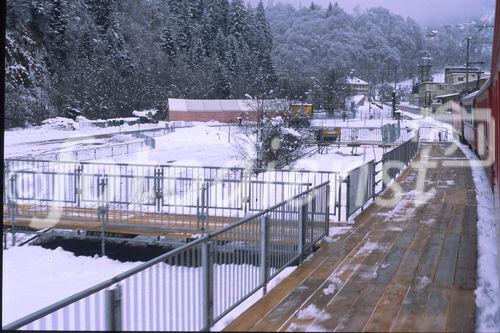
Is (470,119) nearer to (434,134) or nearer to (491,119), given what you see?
(491,119)

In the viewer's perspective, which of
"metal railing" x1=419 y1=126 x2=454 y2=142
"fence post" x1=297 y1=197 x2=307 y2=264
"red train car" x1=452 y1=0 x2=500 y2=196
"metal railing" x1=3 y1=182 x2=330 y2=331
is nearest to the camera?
"metal railing" x1=3 y1=182 x2=330 y2=331

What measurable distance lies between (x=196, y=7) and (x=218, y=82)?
3705 cm

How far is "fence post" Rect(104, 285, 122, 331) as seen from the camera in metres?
4.06

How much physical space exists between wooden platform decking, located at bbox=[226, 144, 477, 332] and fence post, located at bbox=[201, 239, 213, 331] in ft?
1.00

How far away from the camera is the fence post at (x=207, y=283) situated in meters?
5.61

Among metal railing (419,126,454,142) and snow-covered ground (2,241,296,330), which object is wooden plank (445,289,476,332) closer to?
snow-covered ground (2,241,296,330)

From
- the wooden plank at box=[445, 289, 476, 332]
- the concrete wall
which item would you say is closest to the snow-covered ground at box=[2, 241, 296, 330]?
the wooden plank at box=[445, 289, 476, 332]

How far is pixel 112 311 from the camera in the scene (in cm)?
407

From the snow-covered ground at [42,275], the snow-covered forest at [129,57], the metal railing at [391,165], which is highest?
the snow-covered forest at [129,57]

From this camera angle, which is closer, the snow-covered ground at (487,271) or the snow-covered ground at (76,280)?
the snow-covered ground at (76,280)

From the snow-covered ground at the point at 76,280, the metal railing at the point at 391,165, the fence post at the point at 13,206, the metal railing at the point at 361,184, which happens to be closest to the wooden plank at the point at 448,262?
the snow-covered ground at the point at 76,280

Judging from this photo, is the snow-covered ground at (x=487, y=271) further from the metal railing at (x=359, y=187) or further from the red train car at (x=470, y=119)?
the red train car at (x=470, y=119)

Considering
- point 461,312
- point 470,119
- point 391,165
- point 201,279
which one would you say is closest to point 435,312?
point 461,312

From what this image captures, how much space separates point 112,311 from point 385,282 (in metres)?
4.28
